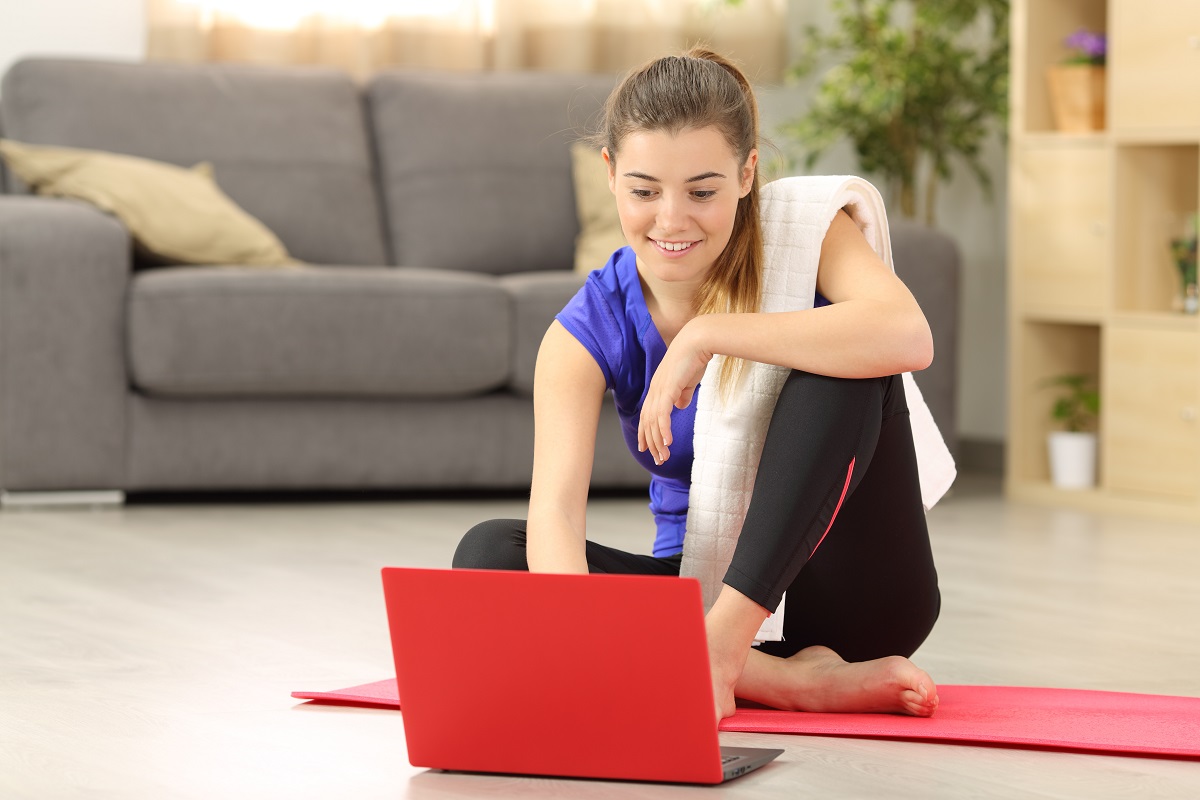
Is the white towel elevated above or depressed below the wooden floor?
above

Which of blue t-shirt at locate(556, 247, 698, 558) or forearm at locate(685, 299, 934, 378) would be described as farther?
blue t-shirt at locate(556, 247, 698, 558)

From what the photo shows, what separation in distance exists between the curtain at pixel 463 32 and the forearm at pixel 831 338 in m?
2.66

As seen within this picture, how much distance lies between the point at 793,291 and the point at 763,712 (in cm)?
38

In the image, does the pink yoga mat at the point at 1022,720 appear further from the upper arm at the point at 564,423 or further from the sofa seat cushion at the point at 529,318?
the sofa seat cushion at the point at 529,318

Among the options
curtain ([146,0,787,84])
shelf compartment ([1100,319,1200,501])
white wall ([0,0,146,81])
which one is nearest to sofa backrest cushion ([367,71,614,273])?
curtain ([146,0,787,84])

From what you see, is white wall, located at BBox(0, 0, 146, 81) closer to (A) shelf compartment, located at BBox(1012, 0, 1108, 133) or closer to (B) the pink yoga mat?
(A) shelf compartment, located at BBox(1012, 0, 1108, 133)

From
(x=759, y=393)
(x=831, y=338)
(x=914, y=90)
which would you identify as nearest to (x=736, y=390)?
(x=759, y=393)

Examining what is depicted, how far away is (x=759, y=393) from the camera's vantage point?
148cm

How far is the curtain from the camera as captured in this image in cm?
407

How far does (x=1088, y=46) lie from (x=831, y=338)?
2338 millimetres

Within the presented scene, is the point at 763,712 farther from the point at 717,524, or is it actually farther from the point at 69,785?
the point at 69,785

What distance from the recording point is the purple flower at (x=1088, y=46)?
137 inches

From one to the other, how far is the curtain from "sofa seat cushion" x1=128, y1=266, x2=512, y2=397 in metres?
1.03

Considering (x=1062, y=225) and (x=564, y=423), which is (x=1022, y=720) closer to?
(x=564, y=423)
